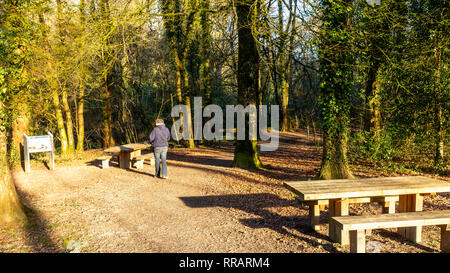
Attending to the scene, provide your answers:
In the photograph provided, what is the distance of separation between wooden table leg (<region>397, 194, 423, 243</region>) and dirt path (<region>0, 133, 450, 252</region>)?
0.13 meters

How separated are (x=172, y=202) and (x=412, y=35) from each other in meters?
7.72

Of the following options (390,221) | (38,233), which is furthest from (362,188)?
(38,233)

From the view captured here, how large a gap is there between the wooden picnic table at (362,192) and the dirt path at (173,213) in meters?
0.19

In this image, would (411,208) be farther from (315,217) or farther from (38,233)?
(38,233)

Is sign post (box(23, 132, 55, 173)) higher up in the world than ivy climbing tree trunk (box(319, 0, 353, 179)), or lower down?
lower down

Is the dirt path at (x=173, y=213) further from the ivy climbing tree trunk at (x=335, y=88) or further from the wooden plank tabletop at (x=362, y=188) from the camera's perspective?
the ivy climbing tree trunk at (x=335, y=88)

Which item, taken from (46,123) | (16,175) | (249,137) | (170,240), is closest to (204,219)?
(170,240)

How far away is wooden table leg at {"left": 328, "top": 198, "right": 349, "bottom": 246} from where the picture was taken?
15.3 ft

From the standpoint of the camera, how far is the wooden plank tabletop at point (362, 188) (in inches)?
178

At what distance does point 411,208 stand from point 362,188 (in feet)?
3.49

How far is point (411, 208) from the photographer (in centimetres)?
514

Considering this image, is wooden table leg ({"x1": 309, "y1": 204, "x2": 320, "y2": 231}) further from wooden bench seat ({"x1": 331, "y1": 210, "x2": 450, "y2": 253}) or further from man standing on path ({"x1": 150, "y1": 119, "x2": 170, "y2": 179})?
man standing on path ({"x1": 150, "y1": 119, "x2": 170, "y2": 179})

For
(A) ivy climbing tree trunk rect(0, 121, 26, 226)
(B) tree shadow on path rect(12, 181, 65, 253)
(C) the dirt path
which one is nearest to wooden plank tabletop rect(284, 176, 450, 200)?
(C) the dirt path

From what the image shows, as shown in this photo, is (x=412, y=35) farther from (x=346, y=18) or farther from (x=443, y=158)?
(x=443, y=158)
